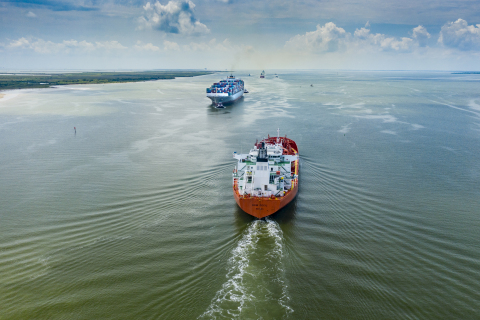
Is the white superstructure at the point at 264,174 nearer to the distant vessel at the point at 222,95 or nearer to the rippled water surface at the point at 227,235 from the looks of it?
the rippled water surface at the point at 227,235

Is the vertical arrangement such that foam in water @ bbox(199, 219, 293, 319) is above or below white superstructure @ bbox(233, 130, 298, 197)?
below

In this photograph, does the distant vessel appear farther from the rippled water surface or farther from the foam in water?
the foam in water

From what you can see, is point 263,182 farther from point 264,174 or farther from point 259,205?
point 259,205

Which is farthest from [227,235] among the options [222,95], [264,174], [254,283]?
[222,95]

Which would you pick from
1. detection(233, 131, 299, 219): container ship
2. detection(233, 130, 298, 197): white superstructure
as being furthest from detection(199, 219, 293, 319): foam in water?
detection(233, 130, 298, 197): white superstructure

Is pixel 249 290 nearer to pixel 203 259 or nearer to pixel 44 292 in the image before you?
pixel 203 259

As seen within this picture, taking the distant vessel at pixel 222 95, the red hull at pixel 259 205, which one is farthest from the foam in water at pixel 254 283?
the distant vessel at pixel 222 95
